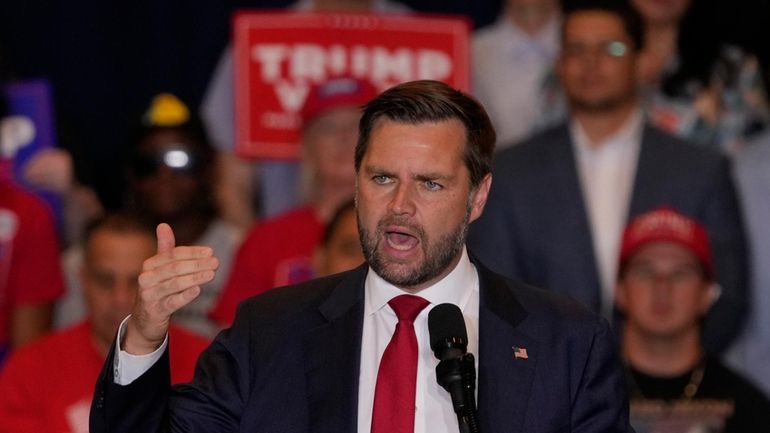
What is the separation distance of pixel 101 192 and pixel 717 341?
2.51 m

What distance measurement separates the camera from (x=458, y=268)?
292 centimetres

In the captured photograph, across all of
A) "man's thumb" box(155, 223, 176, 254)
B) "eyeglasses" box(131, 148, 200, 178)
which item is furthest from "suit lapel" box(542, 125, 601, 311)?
"man's thumb" box(155, 223, 176, 254)

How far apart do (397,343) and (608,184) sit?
2.53 m

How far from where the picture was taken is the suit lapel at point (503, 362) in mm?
2736

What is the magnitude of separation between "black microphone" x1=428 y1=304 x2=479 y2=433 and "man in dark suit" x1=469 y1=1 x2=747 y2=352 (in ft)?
7.37

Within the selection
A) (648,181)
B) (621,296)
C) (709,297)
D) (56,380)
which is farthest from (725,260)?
(56,380)

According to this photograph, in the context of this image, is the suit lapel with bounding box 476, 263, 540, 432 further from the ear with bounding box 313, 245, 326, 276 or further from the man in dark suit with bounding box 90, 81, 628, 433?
the ear with bounding box 313, 245, 326, 276

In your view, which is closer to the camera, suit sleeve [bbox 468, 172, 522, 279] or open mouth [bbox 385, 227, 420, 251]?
open mouth [bbox 385, 227, 420, 251]

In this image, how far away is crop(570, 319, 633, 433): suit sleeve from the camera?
9.05ft

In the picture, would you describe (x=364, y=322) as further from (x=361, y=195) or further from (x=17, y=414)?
(x=17, y=414)

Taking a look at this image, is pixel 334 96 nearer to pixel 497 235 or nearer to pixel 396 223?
pixel 497 235

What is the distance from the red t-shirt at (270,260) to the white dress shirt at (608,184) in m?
0.90

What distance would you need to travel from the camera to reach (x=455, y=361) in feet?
8.57

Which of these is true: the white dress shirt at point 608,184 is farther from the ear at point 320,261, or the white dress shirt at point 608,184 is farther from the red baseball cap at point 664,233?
the ear at point 320,261
